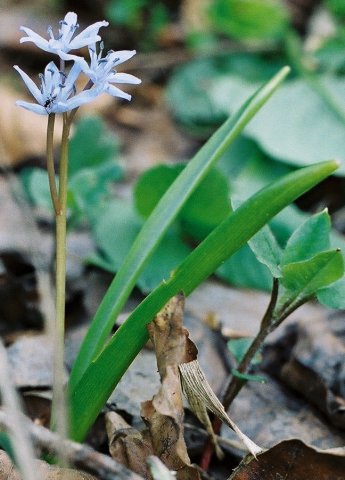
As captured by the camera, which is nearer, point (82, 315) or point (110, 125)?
point (82, 315)

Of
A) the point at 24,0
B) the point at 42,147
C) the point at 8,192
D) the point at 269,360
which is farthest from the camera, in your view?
the point at 24,0

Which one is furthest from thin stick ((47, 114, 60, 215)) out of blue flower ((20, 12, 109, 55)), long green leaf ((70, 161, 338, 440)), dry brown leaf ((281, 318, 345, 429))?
dry brown leaf ((281, 318, 345, 429))

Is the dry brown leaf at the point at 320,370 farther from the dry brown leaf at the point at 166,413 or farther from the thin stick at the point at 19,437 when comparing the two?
the thin stick at the point at 19,437

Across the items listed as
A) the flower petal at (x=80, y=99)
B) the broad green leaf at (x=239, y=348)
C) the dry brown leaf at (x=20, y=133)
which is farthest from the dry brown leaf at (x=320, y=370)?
the dry brown leaf at (x=20, y=133)

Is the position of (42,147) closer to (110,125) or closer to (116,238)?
(110,125)

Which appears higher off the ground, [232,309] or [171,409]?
[232,309]

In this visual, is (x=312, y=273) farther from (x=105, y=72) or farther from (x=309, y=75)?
(x=309, y=75)

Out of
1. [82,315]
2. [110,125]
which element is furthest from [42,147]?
[82,315]
